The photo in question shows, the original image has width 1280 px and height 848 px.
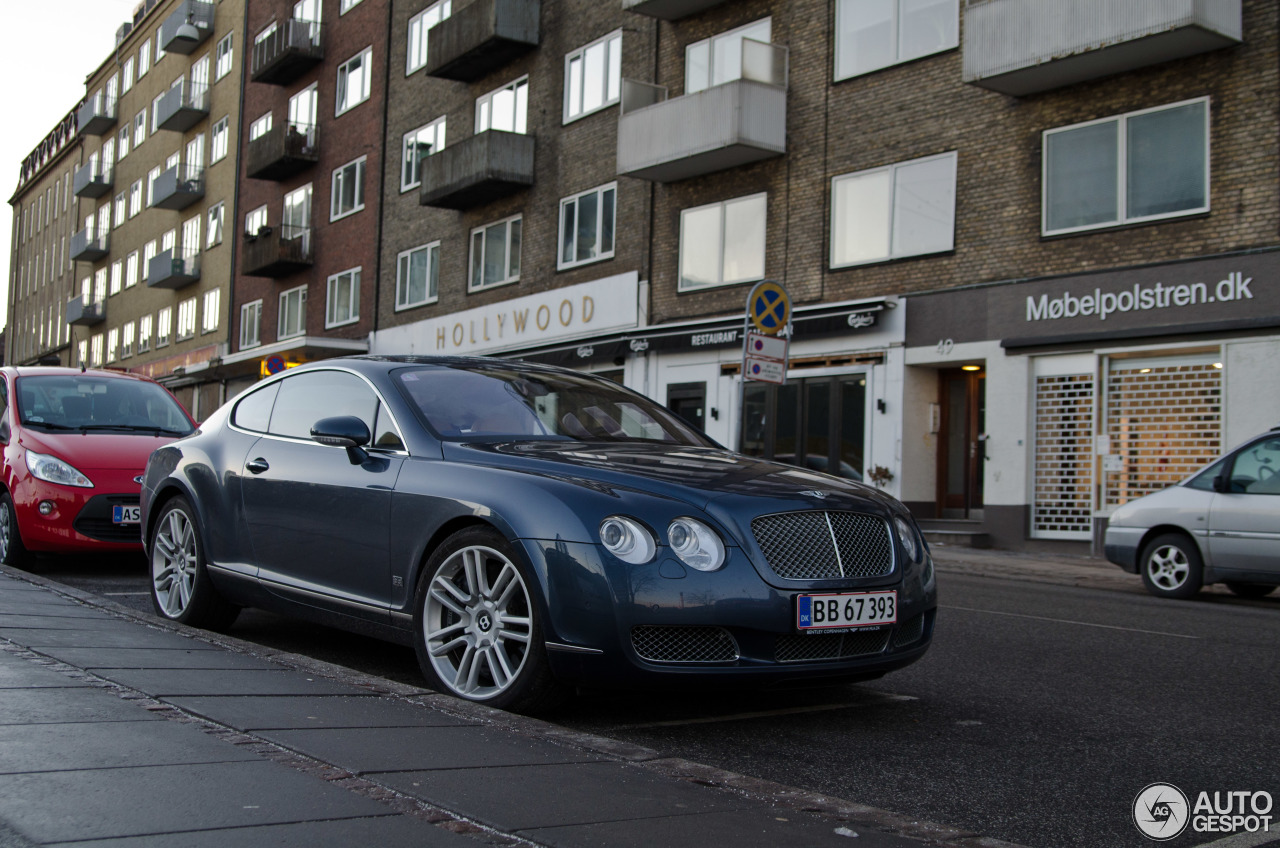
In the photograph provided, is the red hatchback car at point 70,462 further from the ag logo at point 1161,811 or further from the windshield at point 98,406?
the ag logo at point 1161,811

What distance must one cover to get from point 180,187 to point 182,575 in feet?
156

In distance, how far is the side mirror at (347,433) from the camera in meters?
5.51

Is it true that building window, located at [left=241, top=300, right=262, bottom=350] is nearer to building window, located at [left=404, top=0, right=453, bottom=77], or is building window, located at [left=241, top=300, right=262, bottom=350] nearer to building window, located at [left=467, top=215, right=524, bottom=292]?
building window, located at [left=404, top=0, right=453, bottom=77]

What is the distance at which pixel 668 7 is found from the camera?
24422 mm

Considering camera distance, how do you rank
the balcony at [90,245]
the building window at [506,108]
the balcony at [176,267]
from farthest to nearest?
the balcony at [90,245] < the balcony at [176,267] < the building window at [506,108]

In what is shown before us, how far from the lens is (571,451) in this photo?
17.2 ft

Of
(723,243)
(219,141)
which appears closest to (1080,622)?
(723,243)

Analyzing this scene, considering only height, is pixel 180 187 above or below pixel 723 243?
above

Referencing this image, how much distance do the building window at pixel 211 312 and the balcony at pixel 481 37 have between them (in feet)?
64.4

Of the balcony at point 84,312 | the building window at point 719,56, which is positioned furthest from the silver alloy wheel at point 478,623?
the balcony at point 84,312

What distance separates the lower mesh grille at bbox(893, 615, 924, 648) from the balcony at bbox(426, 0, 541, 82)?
85.2 feet

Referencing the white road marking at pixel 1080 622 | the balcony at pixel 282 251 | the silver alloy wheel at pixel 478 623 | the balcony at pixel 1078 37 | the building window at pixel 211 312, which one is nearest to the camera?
the silver alloy wheel at pixel 478 623

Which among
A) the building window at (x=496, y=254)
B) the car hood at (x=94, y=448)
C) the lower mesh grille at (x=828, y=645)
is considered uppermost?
the building window at (x=496, y=254)

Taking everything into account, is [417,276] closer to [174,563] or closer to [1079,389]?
[1079,389]
